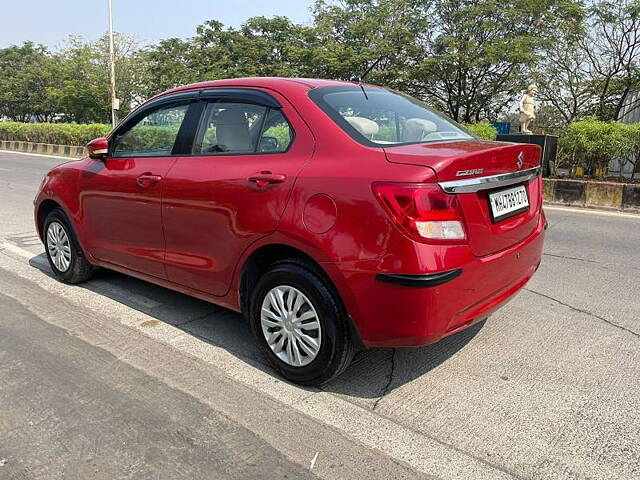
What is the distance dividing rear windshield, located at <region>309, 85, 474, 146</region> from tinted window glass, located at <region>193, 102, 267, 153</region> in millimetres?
398

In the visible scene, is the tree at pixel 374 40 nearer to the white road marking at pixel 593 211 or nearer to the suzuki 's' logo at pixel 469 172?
the white road marking at pixel 593 211

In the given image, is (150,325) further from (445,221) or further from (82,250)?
(445,221)

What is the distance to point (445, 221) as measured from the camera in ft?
8.48

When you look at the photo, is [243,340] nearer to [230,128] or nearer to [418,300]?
[230,128]

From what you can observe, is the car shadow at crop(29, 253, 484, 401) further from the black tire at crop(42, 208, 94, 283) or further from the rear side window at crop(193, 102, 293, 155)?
the rear side window at crop(193, 102, 293, 155)

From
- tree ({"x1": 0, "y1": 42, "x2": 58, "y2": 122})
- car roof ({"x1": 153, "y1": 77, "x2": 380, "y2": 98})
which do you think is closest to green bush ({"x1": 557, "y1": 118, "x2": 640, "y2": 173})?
car roof ({"x1": 153, "y1": 77, "x2": 380, "y2": 98})

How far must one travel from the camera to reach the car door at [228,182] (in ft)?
9.90

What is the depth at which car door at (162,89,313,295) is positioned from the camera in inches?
119

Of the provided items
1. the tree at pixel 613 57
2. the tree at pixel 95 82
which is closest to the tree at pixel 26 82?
the tree at pixel 95 82

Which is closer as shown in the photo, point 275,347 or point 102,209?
point 275,347

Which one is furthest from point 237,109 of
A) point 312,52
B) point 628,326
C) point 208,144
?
point 312,52

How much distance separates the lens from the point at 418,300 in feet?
8.34

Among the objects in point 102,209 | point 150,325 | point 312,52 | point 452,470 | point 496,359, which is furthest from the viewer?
point 312,52

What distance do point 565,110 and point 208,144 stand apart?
19592 mm
